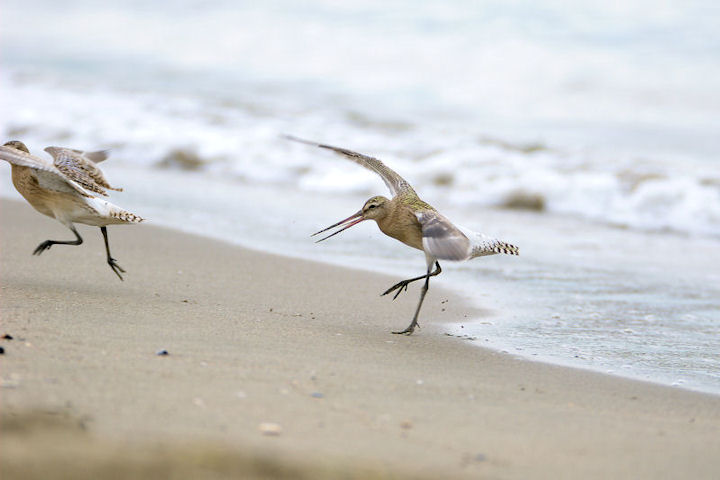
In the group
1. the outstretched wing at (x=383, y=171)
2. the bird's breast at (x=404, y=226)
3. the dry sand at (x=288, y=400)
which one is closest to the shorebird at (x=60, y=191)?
the dry sand at (x=288, y=400)

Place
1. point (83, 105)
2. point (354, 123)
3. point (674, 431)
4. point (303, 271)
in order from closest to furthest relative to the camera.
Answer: point (674, 431)
point (303, 271)
point (354, 123)
point (83, 105)

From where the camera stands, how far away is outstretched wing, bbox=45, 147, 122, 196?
588 cm

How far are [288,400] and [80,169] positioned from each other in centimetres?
328

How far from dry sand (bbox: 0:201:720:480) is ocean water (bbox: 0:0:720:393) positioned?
638 millimetres

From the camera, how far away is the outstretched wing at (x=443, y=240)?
487cm

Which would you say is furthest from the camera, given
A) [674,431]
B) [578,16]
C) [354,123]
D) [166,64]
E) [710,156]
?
[166,64]

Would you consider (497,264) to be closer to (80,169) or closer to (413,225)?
(413,225)

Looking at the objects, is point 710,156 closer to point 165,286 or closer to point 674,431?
point 165,286

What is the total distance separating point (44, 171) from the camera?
5562 mm

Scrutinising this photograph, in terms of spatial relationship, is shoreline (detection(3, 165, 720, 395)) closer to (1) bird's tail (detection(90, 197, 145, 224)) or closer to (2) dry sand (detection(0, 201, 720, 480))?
(2) dry sand (detection(0, 201, 720, 480))

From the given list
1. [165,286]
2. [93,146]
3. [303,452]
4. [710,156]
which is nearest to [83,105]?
[93,146]

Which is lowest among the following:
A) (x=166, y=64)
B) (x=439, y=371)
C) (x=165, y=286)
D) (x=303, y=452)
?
(x=166, y=64)

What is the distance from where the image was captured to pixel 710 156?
13.9 meters

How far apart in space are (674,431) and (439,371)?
1139mm
